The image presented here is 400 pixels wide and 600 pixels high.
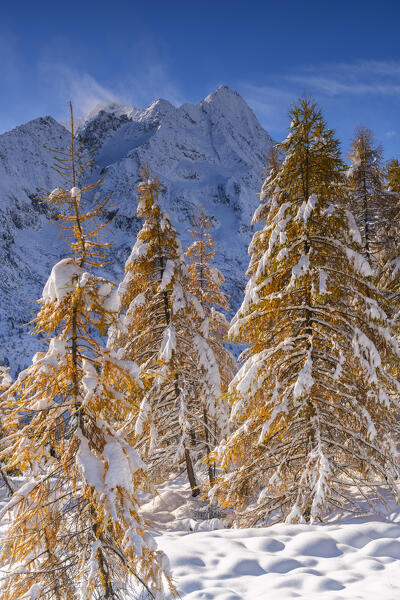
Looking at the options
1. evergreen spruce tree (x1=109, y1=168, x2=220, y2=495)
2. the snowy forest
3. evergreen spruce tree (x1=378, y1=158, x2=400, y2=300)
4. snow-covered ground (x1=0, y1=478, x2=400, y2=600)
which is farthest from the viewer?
evergreen spruce tree (x1=378, y1=158, x2=400, y2=300)

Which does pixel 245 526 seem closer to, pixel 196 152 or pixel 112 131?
pixel 196 152

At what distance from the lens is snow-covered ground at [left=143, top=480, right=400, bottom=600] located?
180 inches

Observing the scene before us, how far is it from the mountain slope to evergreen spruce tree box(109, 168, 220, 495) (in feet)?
281

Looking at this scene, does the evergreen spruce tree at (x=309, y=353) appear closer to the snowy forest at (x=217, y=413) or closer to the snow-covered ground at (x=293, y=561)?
the snowy forest at (x=217, y=413)

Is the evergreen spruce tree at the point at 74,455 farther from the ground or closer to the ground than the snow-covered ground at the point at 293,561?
farther from the ground

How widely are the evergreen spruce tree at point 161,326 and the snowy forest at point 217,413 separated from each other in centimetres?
6

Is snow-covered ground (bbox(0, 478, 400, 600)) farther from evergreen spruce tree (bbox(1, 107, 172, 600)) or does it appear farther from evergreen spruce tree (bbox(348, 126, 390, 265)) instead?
evergreen spruce tree (bbox(348, 126, 390, 265))

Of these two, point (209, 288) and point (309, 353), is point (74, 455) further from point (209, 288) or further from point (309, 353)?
point (209, 288)

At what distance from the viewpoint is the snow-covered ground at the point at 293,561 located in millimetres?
4559

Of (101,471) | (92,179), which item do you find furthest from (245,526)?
(92,179)

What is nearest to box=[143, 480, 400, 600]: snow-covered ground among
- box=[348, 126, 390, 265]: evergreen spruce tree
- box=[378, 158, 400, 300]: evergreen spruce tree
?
box=[378, 158, 400, 300]: evergreen spruce tree

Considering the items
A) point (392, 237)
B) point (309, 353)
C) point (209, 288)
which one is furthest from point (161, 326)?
point (392, 237)

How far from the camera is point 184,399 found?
34.2 ft

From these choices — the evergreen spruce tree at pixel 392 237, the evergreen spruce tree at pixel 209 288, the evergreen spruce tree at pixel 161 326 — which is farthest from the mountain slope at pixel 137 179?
the evergreen spruce tree at pixel 392 237
